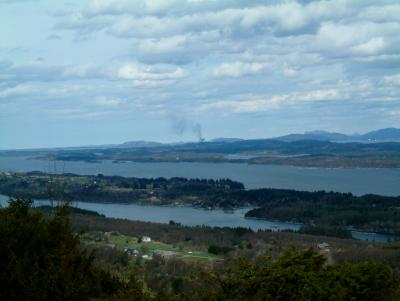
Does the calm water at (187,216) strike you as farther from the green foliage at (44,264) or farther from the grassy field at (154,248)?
the green foliage at (44,264)

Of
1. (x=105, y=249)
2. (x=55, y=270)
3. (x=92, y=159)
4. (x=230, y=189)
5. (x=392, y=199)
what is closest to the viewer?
(x=55, y=270)

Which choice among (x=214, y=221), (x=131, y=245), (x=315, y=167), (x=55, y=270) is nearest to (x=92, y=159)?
(x=315, y=167)

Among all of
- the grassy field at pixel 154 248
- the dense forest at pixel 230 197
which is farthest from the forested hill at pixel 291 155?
the grassy field at pixel 154 248

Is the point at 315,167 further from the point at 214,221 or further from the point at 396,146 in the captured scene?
the point at 214,221

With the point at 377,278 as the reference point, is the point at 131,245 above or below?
below

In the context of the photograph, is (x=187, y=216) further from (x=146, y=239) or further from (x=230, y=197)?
(x=146, y=239)

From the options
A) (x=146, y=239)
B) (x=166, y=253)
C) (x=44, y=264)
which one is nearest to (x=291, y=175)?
(x=146, y=239)

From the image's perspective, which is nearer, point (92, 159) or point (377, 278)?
point (377, 278)

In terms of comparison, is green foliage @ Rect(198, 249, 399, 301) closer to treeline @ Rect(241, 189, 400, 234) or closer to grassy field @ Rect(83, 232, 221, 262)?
grassy field @ Rect(83, 232, 221, 262)
